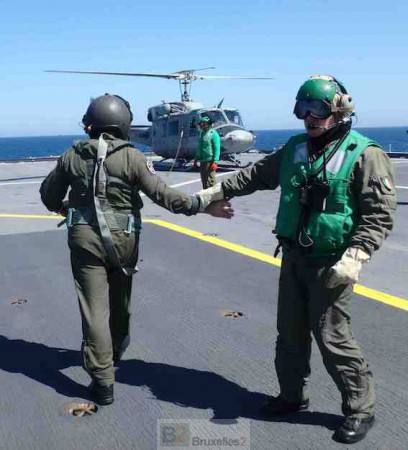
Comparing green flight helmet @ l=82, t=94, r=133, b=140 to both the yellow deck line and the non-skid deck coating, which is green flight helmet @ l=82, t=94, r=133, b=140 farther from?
the yellow deck line

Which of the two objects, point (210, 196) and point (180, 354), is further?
point (180, 354)

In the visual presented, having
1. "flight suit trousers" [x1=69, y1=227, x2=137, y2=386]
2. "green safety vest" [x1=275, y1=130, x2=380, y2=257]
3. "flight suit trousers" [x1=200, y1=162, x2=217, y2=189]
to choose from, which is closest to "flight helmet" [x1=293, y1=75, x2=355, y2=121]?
"green safety vest" [x1=275, y1=130, x2=380, y2=257]

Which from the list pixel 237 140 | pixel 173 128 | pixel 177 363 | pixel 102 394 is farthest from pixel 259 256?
pixel 173 128

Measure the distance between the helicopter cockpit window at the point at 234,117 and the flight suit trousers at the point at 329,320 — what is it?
17.4 meters

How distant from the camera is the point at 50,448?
277cm

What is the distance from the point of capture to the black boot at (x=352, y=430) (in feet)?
9.07

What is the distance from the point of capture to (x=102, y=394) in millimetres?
3215

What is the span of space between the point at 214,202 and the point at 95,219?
760 mm

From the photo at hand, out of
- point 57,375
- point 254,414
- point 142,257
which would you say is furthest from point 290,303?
point 142,257

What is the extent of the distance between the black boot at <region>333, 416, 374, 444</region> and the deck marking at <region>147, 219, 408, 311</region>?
202cm

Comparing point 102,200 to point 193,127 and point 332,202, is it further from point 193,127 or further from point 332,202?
point 193,127

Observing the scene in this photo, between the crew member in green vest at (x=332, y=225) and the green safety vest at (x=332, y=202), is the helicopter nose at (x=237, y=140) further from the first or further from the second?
the green safety vest at (x=332, y=202)

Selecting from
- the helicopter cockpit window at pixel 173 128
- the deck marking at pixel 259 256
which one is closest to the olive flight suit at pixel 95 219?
the deck marking at pixel 259 256

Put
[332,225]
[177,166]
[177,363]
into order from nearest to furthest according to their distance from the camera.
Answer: [332,225]
[177,363]
[177,166]
